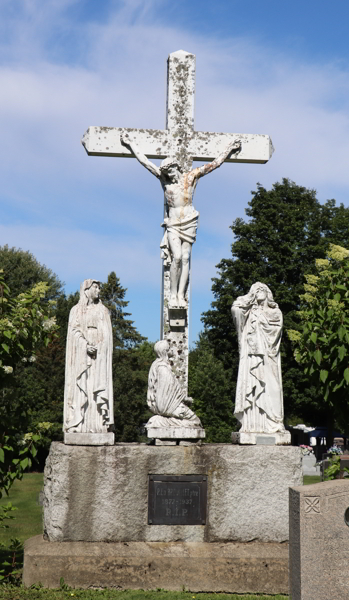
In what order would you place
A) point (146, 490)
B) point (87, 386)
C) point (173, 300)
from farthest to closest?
point (173, 300) < point (87, 386) < point (146, 490)

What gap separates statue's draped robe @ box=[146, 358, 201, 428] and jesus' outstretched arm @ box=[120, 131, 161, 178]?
2566mm

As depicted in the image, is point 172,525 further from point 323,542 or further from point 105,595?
point 323,542

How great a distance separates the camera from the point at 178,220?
882cm

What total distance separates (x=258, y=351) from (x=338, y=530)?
2699mm

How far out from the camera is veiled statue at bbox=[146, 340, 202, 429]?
8023 millimetres

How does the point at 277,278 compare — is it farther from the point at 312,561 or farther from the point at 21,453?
the point at 312,561

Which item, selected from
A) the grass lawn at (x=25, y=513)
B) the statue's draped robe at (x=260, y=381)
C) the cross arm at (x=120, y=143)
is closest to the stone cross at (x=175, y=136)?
the cross arm at (x=120, y=143)

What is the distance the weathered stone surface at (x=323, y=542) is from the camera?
19.2 feet

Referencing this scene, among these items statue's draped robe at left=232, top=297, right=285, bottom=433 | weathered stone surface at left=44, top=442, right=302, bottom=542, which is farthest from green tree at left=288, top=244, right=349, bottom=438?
weathered stone surface at left=44, top=442, right=302, bottom=542

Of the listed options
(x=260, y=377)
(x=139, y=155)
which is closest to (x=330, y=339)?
(x=260, y=377)

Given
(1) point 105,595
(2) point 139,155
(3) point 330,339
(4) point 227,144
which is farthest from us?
(4) point 227,144

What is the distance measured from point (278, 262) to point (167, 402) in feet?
56.3

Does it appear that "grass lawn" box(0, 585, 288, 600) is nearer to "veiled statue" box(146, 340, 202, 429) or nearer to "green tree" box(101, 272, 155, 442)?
"veiled statue" box(146, 340, 202, 429)

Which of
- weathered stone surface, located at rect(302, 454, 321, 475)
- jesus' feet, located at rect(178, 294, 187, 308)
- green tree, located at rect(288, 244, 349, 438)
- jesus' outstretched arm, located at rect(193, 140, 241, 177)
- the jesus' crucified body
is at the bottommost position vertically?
weathered stone surface, located at rect(302, 454, 321, 475)
